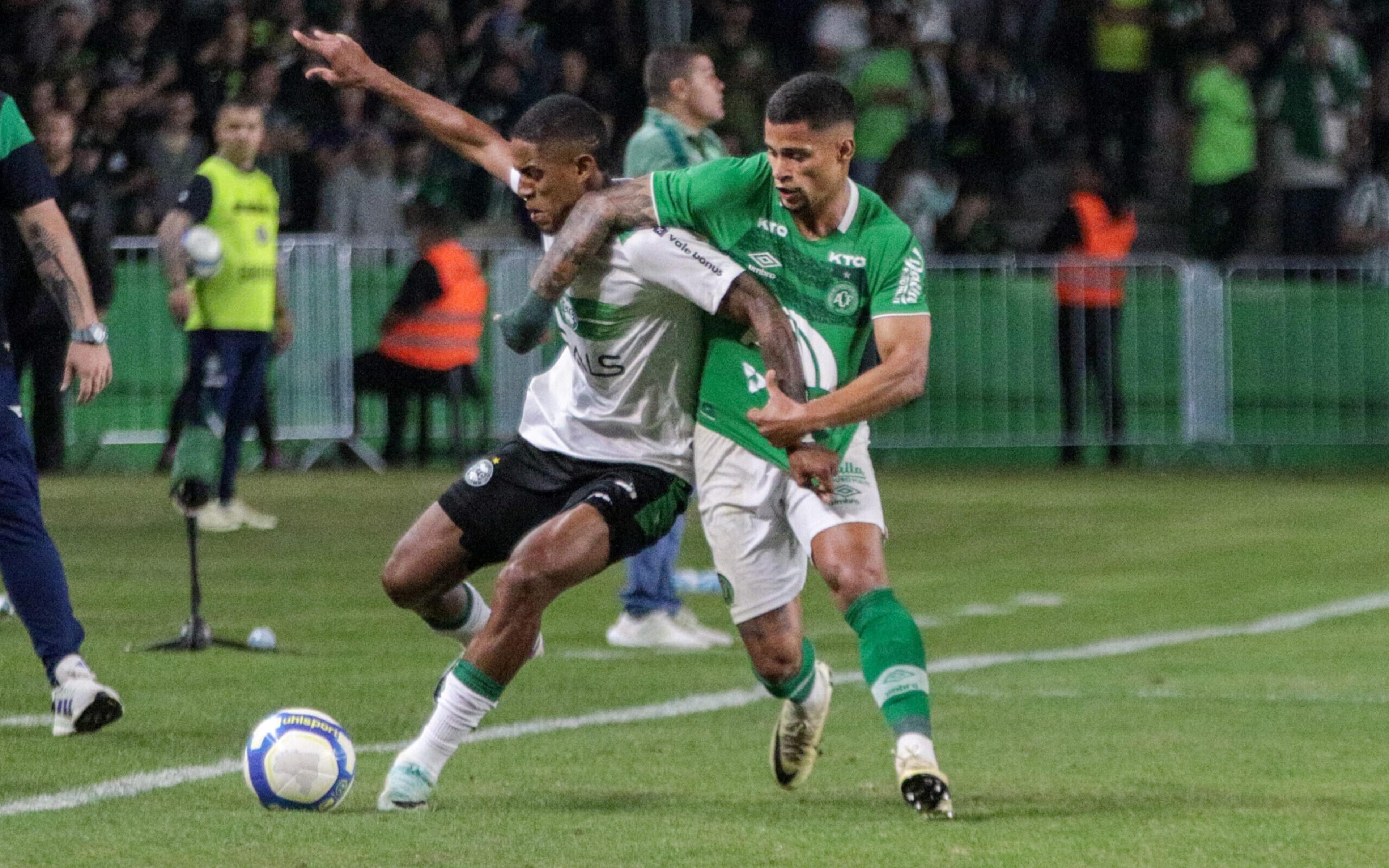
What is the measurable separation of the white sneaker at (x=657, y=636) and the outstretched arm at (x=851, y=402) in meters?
4.16

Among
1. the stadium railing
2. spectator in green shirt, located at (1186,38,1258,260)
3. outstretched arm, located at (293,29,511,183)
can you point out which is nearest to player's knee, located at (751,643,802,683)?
outstretched arm, located at (293,29,511,183)

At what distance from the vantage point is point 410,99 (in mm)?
7789

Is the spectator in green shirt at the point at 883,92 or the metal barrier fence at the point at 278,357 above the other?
the spectator in green shirt at the point at 883,92

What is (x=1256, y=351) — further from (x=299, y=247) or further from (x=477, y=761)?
(x=477, y=761)

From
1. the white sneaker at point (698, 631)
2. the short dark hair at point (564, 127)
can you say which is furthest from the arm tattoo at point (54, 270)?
the white sneaker at point (698, 631)

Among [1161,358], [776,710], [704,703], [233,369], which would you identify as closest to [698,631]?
[704,703]

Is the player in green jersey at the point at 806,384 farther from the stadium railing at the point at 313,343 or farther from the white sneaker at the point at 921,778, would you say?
the stadium railing at the point at 313,343

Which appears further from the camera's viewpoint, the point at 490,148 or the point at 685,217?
the point at 490,148

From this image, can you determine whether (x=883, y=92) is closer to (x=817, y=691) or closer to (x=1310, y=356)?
(x=1310, y=356)

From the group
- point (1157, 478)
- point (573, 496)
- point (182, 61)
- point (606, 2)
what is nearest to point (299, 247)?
point (182, 61)

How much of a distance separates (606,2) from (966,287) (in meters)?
4.90

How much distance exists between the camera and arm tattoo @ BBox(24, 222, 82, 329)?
783cm

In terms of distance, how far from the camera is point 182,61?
69.5 feet

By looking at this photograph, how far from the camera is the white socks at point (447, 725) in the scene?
6.64m
